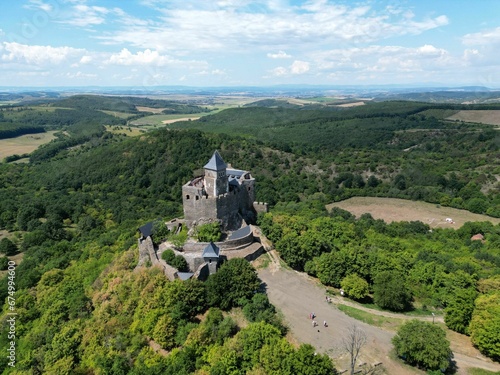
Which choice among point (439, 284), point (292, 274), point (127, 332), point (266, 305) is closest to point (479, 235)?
point (439, 284)

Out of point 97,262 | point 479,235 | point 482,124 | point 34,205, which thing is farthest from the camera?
point 482,124

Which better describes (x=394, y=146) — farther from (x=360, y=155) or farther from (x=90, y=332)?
(x=90, y=332)

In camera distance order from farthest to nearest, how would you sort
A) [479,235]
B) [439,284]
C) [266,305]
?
[479,235] < [439,284] < [266,305]

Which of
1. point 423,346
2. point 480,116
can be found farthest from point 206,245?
Result: point 480,116

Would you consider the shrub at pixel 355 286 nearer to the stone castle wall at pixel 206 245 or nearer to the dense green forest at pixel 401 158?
the stone castle wall at pixel 206 245

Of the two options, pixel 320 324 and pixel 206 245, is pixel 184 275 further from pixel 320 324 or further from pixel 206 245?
pixel 320 324
